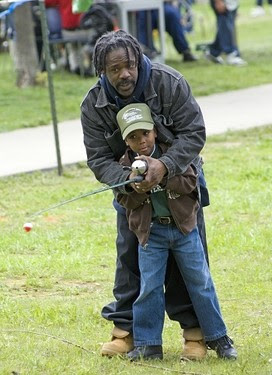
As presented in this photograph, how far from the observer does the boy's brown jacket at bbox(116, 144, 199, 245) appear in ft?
16.2

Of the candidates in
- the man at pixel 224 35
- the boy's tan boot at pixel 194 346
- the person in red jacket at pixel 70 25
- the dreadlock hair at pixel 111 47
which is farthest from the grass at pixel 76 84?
the dreadlock hair at pixel 111 47

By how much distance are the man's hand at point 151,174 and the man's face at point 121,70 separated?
13.0 inches

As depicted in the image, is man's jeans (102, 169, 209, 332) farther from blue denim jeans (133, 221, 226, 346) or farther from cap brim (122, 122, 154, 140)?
cap brim (122, 122, 154, 140)

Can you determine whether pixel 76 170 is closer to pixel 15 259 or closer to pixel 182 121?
pixel 15 259

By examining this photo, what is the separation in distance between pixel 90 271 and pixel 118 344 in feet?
5.81

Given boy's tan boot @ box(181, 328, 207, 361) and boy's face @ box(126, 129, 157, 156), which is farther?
boy's tan boot @ box(181, 328, 207, 361)

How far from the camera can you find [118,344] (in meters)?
5.34

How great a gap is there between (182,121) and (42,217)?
154 inches

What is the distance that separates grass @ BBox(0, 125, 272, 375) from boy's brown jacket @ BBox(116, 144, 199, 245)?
702mm

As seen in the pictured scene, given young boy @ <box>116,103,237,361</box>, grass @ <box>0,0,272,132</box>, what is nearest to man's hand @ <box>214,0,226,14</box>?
grass @ <box>0,0,272,132</box>

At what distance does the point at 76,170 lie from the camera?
411 inches

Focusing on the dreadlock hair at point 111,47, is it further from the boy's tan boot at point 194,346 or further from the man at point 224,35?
the man at point 224,35

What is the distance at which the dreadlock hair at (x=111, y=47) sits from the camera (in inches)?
189

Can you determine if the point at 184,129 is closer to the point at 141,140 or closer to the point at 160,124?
the point at 160,124
